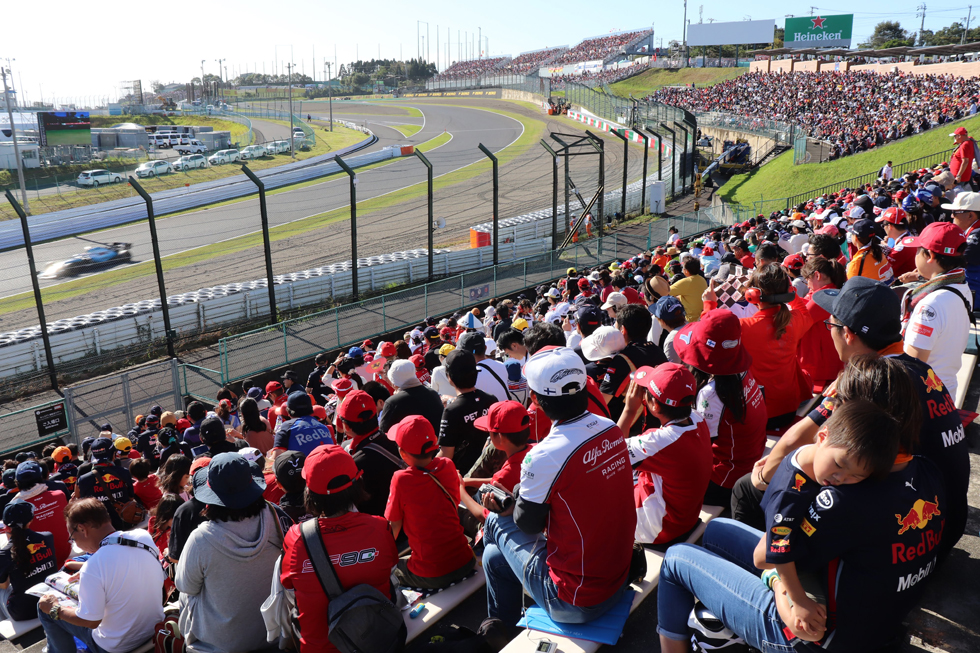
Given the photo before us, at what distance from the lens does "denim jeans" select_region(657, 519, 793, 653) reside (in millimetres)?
2771

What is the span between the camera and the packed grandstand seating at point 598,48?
4680 inches

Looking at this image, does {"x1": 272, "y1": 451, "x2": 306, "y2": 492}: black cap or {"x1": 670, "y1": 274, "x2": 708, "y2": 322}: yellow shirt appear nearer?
{"x1": 272, "y1": 451, "x2": 306, "y2": 492}: black cap

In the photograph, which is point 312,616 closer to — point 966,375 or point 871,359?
point 871,359

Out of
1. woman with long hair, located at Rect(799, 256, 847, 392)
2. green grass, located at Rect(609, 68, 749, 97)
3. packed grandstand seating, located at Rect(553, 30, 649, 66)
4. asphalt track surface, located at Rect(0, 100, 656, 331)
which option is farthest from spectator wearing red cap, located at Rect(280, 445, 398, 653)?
packed grandstand seating, located at Rect(553, 30, 649, 66)

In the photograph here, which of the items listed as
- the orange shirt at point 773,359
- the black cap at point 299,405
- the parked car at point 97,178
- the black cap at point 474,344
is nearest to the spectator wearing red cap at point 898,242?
the orange shirt at point 773,359

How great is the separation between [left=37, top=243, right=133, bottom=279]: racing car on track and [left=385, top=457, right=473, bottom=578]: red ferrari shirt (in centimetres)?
3144

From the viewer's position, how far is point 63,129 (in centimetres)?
6347

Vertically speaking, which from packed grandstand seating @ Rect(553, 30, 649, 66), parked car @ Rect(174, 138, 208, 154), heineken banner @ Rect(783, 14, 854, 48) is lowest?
parked car @ Rect(174, 138, 208, 154)

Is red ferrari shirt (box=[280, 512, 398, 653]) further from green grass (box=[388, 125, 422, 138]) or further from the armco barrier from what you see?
green grass (box=[388, 125, 422, 138])

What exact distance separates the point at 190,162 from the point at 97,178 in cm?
713

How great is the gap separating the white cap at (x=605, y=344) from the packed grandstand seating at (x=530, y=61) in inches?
4909

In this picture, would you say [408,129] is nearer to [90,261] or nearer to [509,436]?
[90,261]

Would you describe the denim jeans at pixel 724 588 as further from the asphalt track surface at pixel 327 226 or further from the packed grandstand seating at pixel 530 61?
the packed grandstand seating at pixel 530 61

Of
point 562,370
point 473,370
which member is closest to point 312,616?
point 562,370
